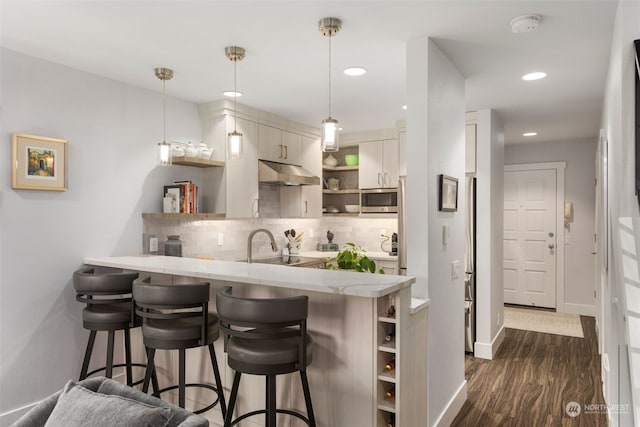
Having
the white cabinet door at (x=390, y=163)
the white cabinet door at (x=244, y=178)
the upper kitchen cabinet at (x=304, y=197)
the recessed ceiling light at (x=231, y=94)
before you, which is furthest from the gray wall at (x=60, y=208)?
the white cabinet door at (x=390, y=163)

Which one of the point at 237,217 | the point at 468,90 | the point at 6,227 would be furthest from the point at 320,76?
the point at 6,227

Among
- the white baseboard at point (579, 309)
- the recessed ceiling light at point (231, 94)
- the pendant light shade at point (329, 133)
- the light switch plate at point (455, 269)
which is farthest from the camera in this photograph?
the white baseboard at point (579, 309)

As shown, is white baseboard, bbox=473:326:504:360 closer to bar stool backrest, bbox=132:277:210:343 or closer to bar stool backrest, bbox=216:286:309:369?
bar stool backrest, bbox=216:286:309:369

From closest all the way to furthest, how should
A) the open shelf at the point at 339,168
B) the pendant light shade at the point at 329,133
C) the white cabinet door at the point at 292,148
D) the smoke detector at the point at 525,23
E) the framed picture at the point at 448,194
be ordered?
1. the smoke detector at the point at 525,23
2. the pendant light shade at the point at 329,133
3. the framed picture at the point at 448,194
4. the white cabinet door at the point at 292,148
5. the open shelf at the point at 339,168

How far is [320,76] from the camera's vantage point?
3.27m

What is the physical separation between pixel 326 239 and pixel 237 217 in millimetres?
2114

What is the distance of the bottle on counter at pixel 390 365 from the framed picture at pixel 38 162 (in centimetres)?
253

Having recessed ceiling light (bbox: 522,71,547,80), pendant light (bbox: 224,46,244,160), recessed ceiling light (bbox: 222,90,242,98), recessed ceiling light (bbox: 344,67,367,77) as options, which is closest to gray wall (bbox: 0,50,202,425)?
recessed ceiling light (bbox: 222,90,242,98)

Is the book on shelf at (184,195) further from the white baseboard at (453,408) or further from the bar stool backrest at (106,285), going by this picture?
the white baseboard at (453,408)

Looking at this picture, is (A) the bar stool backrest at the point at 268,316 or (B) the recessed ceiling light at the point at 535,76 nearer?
(A) the bar stool backrest at the point at 268,316

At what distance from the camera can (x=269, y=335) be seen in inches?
80.7

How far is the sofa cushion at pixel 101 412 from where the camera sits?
49.9 inches

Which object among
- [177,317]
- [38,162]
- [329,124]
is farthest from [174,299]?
[38,162]

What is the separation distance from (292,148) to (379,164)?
113cm
